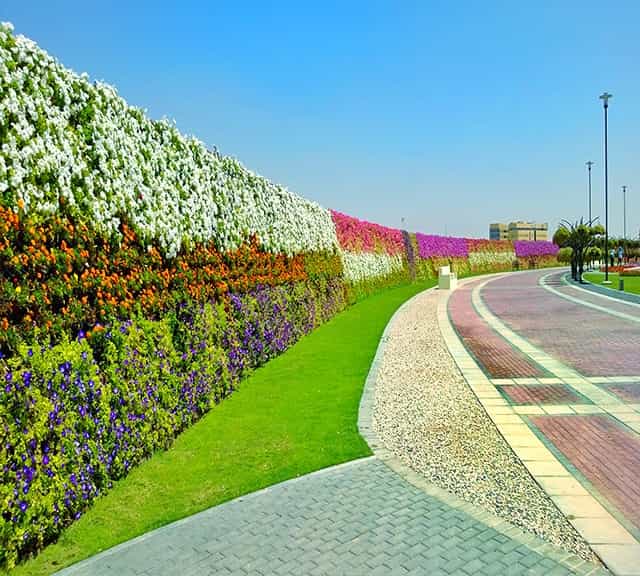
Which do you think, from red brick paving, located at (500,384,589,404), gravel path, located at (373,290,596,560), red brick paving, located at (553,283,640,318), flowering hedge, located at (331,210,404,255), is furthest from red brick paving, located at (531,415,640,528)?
flowering hedge, located at (331,210,404,255)

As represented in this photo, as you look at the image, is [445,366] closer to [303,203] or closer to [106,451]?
[106,451]

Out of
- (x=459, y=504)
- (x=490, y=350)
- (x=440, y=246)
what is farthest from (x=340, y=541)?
(x=440, y=246)

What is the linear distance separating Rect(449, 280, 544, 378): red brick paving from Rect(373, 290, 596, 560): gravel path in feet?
2.29

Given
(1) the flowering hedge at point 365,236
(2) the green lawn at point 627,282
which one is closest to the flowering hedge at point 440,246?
(1) the flowering hedge at point 365,236

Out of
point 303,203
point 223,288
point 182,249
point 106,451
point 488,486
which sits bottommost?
point 488,486

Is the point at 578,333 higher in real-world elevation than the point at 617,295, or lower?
lower

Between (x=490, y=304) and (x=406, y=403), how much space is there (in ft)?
49.0

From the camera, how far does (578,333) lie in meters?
13.0

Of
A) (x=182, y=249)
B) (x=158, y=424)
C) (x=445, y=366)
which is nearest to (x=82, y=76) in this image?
(x=182, y=249)

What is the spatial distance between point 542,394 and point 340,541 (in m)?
4.87

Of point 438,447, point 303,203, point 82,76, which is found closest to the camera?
point 82,76

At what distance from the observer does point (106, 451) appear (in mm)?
4727

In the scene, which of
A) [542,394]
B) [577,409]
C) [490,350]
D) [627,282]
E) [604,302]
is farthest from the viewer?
[627,282]

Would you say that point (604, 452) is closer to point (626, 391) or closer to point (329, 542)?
point (626, 391)
